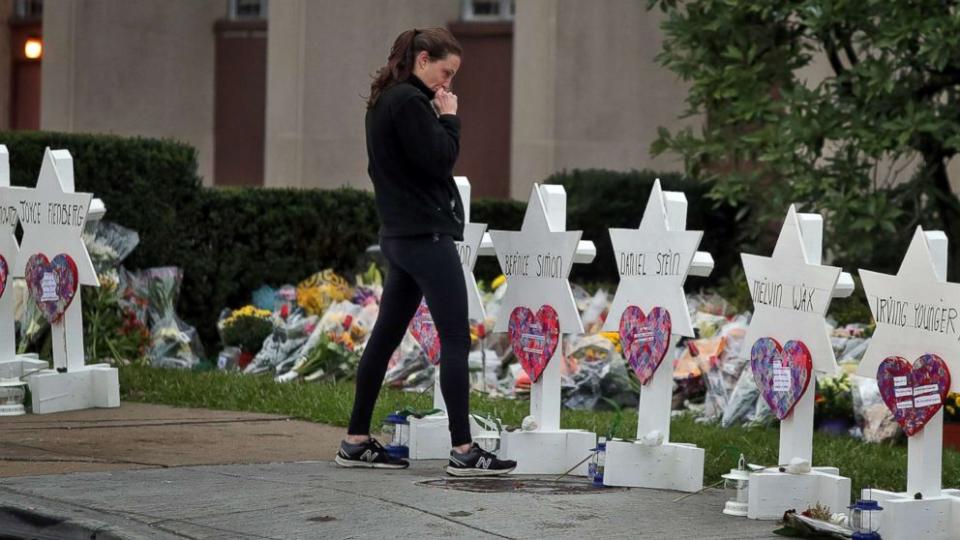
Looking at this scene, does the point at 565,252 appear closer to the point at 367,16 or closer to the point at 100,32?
the point at 367,16

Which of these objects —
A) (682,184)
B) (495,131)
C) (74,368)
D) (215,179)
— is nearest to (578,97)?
(495,131)

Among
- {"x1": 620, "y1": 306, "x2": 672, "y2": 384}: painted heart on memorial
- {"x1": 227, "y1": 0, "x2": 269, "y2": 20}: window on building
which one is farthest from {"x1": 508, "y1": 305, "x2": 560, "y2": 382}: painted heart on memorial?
{"x1": 227, "y1": 0, "x2": 269, "y2": 20}: window on building

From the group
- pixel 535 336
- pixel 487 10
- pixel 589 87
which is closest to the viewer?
pixel 535 336

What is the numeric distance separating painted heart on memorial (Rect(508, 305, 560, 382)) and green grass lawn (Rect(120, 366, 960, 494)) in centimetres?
77

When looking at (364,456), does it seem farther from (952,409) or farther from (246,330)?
(246,330)

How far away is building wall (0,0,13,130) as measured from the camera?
2250 centimetres

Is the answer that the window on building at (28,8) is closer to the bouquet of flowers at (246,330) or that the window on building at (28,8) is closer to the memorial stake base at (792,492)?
the bouquet of flowers at (246,330)

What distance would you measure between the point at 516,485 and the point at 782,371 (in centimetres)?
116

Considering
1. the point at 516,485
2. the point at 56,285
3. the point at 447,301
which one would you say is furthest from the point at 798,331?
the point at 56,285

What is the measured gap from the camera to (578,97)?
17312 mm

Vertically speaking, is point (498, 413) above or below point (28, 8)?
below

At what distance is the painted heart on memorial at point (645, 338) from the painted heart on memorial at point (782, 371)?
1.35 ft

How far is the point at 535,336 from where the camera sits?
730 cm

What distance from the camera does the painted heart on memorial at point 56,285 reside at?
8727 millimetres
